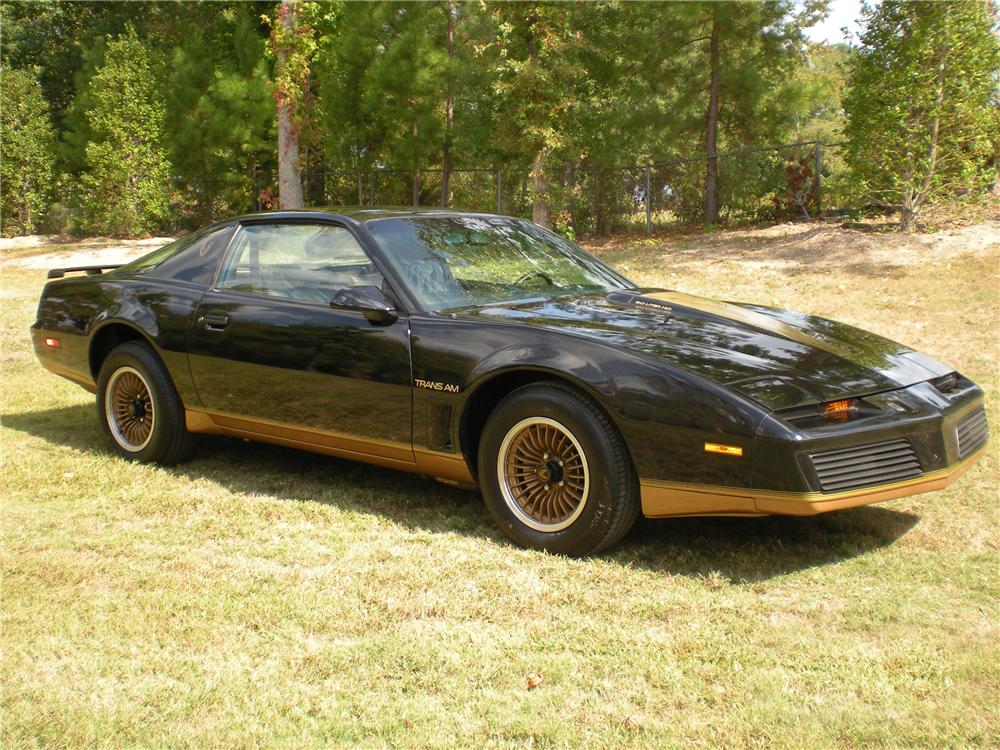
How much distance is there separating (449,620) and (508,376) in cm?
116

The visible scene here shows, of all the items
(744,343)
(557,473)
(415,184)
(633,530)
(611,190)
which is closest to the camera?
(557,473)

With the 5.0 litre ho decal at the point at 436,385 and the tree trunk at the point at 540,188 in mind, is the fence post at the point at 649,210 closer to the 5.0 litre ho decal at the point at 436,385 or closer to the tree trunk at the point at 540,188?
the tree trunk at the point at 540,188

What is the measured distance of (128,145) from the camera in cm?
2309

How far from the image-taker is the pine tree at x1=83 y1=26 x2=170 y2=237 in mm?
23047

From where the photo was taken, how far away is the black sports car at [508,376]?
3797 millimetres

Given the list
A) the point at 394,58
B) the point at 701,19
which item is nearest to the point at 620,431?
the point at 701,19

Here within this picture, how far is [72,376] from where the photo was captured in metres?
6.13

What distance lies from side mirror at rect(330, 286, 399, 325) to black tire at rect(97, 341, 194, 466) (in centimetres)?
135

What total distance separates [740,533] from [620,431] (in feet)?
3.04

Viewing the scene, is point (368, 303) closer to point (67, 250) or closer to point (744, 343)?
point (744, 343)

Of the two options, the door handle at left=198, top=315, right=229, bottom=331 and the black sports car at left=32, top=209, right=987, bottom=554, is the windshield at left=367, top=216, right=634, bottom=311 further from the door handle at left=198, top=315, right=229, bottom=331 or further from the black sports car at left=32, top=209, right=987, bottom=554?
the door handle at left=198, top=315, right=229, bottom=331

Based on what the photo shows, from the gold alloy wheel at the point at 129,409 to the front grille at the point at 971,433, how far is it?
4071mm

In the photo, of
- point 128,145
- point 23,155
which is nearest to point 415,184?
point 128,145

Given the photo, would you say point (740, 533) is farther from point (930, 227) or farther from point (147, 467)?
point (930, 227)
